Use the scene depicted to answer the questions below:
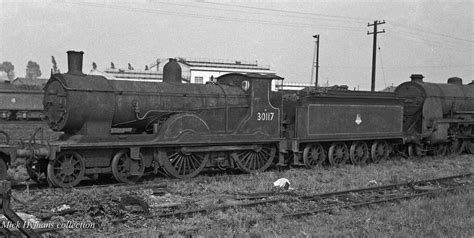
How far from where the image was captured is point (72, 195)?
8594mm

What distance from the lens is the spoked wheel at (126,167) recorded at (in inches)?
405

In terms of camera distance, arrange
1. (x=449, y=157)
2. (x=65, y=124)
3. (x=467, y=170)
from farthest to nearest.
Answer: (x=449, y=157)
(x=467, y=170)
(x=65, y=124)

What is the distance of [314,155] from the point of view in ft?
45.9

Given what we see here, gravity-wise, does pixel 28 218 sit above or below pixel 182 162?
below

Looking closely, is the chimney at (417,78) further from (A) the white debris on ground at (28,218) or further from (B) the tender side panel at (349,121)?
(A) the white debris on ground at (28,218)

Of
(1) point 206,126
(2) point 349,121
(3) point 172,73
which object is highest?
(3) point 172,73

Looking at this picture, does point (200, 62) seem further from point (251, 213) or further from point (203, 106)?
point (251, 213)

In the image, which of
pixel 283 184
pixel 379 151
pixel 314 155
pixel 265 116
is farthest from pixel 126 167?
pixel 379 151

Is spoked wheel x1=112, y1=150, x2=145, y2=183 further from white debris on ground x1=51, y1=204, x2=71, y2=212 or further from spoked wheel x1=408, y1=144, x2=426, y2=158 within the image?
spoked wheel x1=408, y1=144, x2=426, y2=158

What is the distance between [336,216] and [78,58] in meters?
6.40

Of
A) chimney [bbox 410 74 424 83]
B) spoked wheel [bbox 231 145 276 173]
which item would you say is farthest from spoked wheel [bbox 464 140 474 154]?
spoked wheel [bbox 231 145 276 173]

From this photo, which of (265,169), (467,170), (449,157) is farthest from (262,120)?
(449,157)

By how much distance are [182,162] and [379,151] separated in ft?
25.0

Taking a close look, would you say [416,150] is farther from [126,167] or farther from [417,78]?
[126,167]
